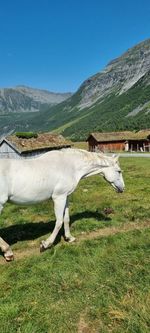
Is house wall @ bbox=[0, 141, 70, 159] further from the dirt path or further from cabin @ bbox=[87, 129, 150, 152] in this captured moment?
cabin @ bbox=[87, 129, 150, 152]

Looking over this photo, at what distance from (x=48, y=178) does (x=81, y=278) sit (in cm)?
302

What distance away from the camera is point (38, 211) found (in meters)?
14.5

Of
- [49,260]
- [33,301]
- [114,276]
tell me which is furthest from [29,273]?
[114,276]

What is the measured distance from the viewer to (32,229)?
37.9 ft

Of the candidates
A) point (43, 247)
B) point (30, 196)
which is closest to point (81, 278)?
point (43, 247)

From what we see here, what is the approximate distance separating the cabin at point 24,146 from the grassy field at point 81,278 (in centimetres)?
2954

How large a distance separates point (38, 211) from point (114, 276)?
765 cm

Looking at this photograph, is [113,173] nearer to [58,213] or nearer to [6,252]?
[58,213]

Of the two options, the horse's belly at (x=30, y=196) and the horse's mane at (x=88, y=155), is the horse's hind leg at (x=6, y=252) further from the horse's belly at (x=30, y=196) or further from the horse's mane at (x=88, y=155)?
the horse's mane at (x=88, y=155)

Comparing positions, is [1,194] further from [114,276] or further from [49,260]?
[114,276]

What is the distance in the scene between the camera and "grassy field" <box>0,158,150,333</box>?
5.82 metres

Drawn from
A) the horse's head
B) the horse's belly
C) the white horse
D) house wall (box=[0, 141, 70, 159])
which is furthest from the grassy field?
house wall (box=[0, 141, 70, 159])

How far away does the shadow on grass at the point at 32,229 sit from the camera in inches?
417

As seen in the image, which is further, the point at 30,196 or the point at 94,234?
the point at 94,234
